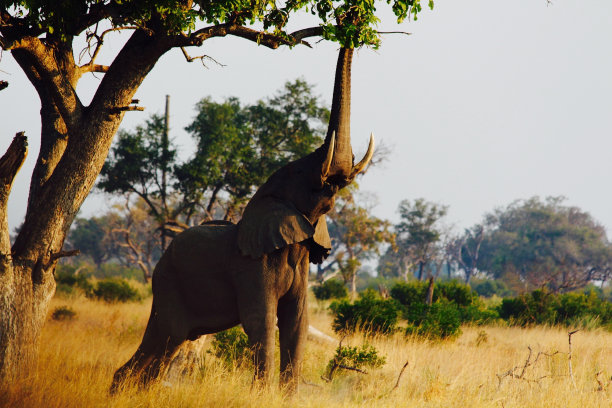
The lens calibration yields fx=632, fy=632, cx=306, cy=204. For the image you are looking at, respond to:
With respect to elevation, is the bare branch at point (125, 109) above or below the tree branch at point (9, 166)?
above

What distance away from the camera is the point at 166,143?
2230 centimetres

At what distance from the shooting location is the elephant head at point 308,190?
19.4 feet

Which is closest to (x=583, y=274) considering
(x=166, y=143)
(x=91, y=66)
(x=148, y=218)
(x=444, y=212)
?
(x=444, y=212)

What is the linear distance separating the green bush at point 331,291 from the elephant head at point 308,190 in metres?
16.6

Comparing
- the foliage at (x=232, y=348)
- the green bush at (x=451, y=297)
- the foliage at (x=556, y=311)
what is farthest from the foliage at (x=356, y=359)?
the foliage at (x=556, y=311)

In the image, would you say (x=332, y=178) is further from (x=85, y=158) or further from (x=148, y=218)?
(x=148, y=218)

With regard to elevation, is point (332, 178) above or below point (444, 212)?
below

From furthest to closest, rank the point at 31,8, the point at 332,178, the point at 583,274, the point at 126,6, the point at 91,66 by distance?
the point at 583,274 < the point at 91,66 < the point at 126,6 < the point at 31,8 < the point at 332,178

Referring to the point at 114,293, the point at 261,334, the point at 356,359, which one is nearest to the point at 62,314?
the point at 114,293

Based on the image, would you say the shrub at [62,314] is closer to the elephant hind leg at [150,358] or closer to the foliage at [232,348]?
the foliage at [232,348]

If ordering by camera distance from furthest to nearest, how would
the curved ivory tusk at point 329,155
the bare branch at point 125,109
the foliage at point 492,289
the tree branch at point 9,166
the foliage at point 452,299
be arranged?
1. the foliage at point 492,289
2. the foliage at point 452,299
3. the bare branch at point 125,109
4. the tree branch at point 9,166
5. the curved ivory tusk at point 329,155

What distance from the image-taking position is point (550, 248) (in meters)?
52.1

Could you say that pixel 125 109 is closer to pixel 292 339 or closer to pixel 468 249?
pixel 292 339

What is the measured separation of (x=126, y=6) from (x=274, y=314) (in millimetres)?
4159
